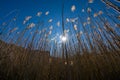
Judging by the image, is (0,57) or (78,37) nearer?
(0,57)

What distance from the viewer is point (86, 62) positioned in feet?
4.94

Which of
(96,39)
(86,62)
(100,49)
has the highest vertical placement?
(96,39)

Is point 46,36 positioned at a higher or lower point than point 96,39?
higher

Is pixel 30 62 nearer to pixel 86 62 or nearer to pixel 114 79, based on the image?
pixel 86 62

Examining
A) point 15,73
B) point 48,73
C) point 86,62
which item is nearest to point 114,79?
point 86,62

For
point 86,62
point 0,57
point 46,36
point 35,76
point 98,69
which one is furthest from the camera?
point 46,36

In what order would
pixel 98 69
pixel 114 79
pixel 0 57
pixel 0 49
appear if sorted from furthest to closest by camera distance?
pixel 0 49
pixel 0 57
pixel 98 69
pixel 114 79

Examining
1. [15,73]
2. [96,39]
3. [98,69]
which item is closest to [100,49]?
[96,39]

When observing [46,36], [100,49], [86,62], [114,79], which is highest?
[46,36]

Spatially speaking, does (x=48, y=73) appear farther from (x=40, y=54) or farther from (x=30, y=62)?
(x=40, y=54)

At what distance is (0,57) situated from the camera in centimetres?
163

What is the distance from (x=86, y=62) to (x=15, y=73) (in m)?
0.77

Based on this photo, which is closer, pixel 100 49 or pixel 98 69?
pixel 98 69

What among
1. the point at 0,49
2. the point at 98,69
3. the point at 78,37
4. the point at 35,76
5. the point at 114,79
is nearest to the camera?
the point at 114,79
